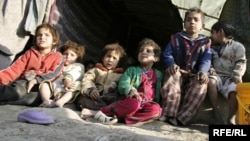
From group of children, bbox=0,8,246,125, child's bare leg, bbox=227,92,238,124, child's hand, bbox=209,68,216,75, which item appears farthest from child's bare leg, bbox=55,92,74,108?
child's bare leg, bbox=227,92,238,124

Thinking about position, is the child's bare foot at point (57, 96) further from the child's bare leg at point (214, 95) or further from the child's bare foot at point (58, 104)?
the child's bare leg at point (214, 95)

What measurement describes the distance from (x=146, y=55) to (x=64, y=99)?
2.79ft

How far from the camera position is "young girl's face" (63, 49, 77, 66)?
418 centimetres

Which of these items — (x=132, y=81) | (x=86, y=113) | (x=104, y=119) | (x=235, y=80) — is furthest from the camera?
(x=132, y=81)

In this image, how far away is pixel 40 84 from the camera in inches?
149

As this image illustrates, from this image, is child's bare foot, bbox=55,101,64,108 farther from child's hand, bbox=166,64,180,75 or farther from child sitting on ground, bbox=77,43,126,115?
child's hand, bbox=166,64,180,75

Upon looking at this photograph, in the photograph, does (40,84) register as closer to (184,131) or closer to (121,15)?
(184,131)

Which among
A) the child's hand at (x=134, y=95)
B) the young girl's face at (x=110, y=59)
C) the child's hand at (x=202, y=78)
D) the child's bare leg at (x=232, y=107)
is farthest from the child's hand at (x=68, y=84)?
the child's bare leg at (x=232, y=107)

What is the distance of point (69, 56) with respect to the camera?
13.8 feet

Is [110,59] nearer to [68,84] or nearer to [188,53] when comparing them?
[68,84]

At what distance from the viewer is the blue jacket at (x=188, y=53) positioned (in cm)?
377

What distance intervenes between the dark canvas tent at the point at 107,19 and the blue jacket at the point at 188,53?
1081 millimetres

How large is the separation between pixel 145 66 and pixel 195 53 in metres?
0.48

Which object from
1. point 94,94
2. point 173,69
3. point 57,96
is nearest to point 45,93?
point 57,96
